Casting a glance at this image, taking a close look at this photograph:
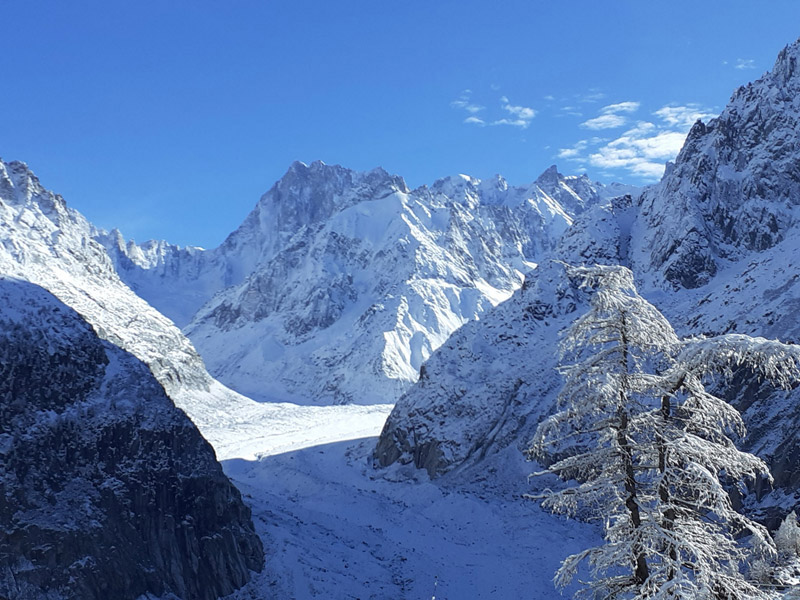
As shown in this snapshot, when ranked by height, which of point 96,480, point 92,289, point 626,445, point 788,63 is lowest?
point 96,480

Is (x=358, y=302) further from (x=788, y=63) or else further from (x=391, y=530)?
(x=391, y=530)

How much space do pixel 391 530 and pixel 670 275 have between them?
41048 millimetres

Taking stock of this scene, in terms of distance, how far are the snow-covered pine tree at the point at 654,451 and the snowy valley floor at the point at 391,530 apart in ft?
98.4

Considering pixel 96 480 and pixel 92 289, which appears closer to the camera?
pixel 96 480

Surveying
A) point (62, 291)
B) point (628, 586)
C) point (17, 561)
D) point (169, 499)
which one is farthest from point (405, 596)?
point (62, 291)

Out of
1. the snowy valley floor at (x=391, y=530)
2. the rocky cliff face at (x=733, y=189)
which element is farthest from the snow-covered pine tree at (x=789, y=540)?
the rocky cliff face at (x=733, y=189)

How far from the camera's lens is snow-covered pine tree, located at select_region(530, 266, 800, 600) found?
7.77 metres

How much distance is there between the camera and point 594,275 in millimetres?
9008

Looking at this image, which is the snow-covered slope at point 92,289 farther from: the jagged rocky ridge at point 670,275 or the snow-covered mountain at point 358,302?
the jagged rocky ridge at point 670,275

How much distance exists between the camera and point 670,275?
69188 mm

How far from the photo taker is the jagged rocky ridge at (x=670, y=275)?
60.6 meters

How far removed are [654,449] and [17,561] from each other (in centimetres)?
2705

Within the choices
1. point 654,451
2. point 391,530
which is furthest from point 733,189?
point 654,451

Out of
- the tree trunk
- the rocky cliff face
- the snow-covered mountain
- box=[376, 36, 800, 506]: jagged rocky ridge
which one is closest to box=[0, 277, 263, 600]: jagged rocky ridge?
the tree trunk
